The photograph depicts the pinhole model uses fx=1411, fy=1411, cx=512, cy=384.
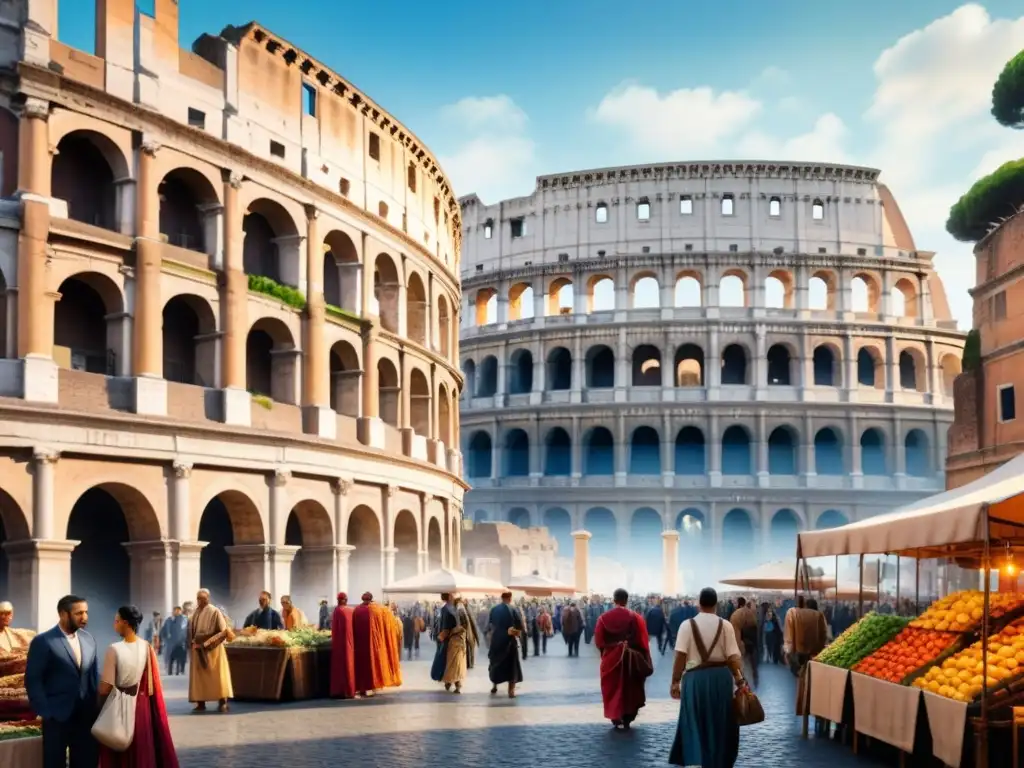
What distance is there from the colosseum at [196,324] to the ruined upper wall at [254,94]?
2.3 inches

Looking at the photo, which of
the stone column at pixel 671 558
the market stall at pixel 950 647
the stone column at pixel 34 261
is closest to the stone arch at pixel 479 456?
the stone column at pixel 671 558

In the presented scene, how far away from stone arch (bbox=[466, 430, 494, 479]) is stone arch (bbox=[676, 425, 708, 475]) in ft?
29.1

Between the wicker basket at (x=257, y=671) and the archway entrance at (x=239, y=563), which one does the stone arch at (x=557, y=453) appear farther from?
the wicker basket at (x=257, y=671)

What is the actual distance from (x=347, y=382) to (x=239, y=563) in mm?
5847

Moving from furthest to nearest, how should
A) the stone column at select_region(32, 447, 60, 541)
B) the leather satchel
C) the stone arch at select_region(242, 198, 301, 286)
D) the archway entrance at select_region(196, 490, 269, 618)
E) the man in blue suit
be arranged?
the stone arch at select_region(242, 198, 301, 286), the archway entrance at select_region(196, 490, 269, 618), the stone column at select_region(32, 447, 60, 541), the leather satchel, the man in blue suit

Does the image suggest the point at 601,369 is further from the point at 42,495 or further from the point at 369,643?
the point at 369,643

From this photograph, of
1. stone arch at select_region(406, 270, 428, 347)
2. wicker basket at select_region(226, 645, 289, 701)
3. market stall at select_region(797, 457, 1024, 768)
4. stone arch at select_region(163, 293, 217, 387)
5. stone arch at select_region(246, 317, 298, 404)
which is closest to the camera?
market stall at select_region(797, 457, 1024, 768)

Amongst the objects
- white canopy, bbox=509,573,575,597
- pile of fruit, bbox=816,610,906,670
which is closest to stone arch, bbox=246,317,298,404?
white canopy, bbox=509,573,575,597

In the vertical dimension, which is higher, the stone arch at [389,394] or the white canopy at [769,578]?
the stone arch at [389,394]

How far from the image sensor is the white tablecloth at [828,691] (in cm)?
1302

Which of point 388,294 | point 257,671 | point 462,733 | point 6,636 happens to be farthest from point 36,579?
point 388,294

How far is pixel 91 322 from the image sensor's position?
25734mm

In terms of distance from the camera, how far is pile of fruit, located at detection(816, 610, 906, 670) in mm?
13336

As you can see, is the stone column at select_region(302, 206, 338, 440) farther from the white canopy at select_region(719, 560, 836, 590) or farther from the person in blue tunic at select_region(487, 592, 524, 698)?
the person in blue tunic at select_region(487, 592, 524, 698)
